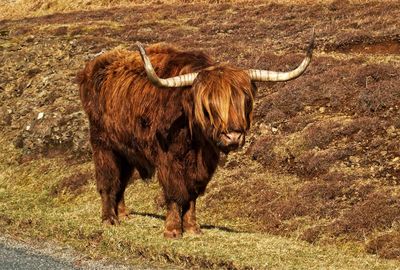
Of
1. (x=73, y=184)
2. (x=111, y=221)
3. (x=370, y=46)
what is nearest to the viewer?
(x=111, y=221)

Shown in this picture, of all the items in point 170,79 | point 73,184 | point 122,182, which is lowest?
point 73,184

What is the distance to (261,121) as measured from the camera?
17.6 meters

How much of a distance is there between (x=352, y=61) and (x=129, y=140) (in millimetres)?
11744

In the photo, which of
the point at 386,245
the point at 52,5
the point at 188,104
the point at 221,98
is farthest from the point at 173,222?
the point at 52,5

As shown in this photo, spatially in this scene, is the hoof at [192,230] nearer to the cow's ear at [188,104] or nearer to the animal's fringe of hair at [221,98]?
the cow's ear at [188,104]

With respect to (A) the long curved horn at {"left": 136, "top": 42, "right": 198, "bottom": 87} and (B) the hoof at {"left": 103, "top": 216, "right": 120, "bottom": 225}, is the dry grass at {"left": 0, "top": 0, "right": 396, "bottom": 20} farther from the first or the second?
(A) the long curved horn at {"left": 136, "top": 42, "right": 198, "bottom": 87}

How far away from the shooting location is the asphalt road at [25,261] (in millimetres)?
10070

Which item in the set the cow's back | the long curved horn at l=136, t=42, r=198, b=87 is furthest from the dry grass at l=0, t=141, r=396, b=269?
the long curved horn at l=136, t=42, r=198, b=87

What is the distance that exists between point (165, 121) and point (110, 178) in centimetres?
235

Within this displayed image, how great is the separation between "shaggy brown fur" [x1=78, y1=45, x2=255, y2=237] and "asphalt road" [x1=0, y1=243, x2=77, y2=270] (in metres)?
1.66

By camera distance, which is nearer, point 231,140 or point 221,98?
point 231,140

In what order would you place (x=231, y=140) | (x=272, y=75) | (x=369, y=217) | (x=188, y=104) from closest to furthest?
(x=231, y=140) → (x=188, y=104) → (x=272, y=75) → (x=369, y=217)

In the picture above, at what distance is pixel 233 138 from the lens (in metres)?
9.15

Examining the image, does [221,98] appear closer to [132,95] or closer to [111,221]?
[132,95]
